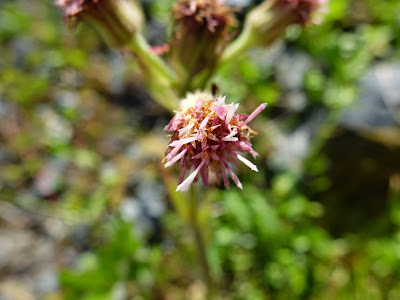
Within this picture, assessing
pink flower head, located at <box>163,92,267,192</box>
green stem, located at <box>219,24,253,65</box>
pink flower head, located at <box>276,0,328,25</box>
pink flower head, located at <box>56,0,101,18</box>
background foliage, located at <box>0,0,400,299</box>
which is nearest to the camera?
pink flower head, located at <box>163,92,267,192</box>

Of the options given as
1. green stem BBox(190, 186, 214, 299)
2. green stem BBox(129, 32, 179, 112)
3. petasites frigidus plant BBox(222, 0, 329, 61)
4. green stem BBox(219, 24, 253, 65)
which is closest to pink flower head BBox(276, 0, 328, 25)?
petasites frigidus plant BBox(222, 0, 329, 61)

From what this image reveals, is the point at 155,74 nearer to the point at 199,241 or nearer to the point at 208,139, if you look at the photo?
the point at 208,139

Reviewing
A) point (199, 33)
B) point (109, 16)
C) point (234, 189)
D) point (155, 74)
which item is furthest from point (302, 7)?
point (234, 189)

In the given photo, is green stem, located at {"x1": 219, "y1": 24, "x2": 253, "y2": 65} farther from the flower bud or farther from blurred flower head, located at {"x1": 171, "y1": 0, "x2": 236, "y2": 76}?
the flower bud

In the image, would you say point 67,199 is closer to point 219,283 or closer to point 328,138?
point 219,283

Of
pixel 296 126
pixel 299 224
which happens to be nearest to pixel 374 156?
pixel 296 126

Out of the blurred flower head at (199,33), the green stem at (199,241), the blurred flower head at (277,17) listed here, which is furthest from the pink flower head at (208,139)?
the blurred flower head at (277,17)
